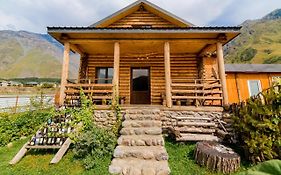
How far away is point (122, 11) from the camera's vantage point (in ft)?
37.1

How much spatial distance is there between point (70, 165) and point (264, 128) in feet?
17.8

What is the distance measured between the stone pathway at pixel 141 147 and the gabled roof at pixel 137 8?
6.27m

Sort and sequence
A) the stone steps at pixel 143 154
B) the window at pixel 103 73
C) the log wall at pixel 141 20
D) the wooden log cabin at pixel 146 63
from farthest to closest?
the window at pixel 103 73 < the log wall at pixel 141 20 < the wooden log cabin at pixel 146 63 < the stone steps at pixel 143 154

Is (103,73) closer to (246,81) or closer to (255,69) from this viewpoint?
(246,81)

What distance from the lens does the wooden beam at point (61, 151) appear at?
552 centimetres

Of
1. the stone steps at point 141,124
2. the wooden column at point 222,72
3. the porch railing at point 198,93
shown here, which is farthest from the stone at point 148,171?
the wooden column at point 222,72

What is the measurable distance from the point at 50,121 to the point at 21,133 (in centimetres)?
201

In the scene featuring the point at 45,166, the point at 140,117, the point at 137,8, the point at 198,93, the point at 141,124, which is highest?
the point at 137,8

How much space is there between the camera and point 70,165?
17.3ft

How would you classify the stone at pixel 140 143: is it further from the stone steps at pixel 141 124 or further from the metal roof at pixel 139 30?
the metal roof at pixel 139 30

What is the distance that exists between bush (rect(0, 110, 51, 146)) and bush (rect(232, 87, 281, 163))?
7182 millimetres

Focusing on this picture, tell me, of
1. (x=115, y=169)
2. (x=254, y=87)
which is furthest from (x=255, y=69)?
(x=115, y=169)

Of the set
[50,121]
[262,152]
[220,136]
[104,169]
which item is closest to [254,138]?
[262,152]

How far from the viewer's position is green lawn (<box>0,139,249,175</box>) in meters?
4.88
